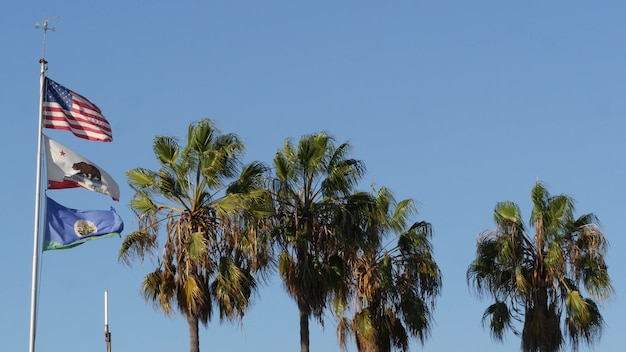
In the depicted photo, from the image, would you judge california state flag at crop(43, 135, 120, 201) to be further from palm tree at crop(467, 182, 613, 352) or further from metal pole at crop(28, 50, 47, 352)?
palm tree at crop(467, 182, 613, 352)

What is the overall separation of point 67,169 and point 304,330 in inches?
403

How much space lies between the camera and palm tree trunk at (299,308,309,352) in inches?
→ 1759

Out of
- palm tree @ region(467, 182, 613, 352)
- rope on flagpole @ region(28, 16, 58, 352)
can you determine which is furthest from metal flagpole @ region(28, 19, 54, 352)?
palm tree @ region(467, 182, 613, 352)

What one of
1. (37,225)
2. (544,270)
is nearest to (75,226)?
(37,225)

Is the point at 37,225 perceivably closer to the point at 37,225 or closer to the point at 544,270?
the point at 37,225

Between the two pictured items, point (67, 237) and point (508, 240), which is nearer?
point (67, 237)

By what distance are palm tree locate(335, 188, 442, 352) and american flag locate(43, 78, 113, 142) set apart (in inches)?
438

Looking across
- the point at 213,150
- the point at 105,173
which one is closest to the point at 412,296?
the point at 213,150

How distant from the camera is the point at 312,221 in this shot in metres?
45.7

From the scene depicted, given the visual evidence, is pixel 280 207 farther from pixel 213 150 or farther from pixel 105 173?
pixel 105 173

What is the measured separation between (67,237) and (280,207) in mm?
10028

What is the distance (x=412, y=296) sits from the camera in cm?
4947

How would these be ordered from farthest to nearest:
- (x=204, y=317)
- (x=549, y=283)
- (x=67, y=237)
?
(x=549, y=283) < (x=204, y=317) < (x=67, y=237)

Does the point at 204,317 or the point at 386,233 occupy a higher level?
the point at 386,233
